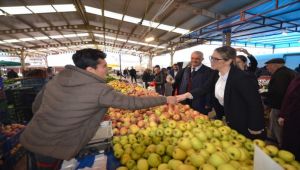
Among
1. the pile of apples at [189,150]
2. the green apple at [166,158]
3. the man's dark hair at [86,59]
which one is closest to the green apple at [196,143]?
the pile of apples at [189,150]

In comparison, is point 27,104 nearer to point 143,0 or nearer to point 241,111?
point 143,0

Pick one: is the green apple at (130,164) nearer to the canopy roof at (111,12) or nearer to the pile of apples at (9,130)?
the pile of apples at (9,130)

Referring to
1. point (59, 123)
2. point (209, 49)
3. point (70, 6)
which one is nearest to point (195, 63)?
point (59, 123)

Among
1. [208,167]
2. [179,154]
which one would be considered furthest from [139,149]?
[208,167]

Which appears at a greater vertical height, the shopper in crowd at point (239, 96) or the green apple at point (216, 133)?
the shopper in crowd at point (239, 96)

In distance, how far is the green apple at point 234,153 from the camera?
1386 mm

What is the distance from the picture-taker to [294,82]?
9.21 feet

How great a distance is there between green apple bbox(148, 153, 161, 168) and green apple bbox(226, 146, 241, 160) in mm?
485

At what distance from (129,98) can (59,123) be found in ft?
1.88

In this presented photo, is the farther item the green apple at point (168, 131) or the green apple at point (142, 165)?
the green apple at point (168, 131)

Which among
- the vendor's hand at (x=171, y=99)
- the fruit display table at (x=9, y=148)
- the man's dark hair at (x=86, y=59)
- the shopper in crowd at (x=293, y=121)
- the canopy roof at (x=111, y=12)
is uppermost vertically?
the canopy roof at (x=111, y=12)

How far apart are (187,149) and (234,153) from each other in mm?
336

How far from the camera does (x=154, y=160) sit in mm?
1452

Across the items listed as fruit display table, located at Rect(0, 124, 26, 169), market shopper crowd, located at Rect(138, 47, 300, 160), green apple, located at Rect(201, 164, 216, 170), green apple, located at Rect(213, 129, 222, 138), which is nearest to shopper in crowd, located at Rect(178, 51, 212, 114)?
market shopper crowd, located at Rect(138, 47, 300, 160)
